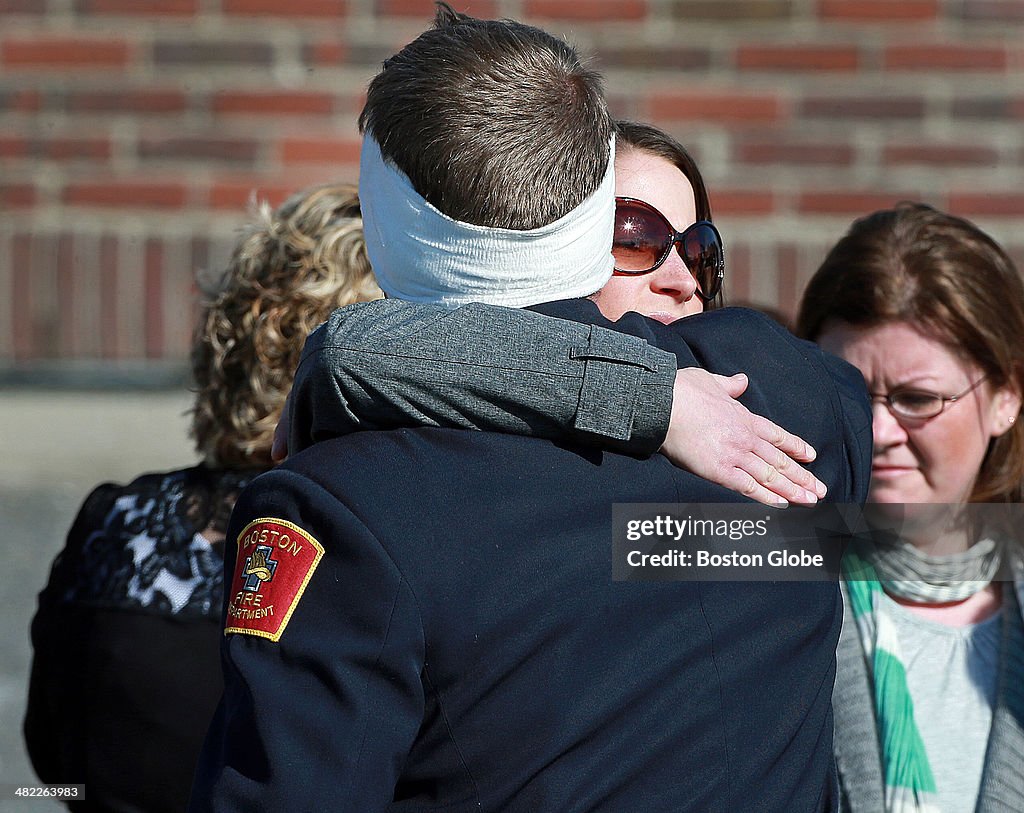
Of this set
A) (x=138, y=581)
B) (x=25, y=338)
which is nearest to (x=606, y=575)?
(x=138, y=581)

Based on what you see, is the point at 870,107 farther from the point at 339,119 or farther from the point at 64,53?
the point at 64,53

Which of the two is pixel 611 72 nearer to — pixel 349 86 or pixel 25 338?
pixel 349 86

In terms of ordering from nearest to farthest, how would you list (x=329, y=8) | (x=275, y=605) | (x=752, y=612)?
(x=275, y=605), (x=752, y=612), (x=329, y=8)

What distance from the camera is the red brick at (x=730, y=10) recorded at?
365 centimetres

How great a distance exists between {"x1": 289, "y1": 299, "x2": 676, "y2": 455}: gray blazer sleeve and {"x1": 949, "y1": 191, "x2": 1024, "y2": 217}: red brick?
261 centimetres

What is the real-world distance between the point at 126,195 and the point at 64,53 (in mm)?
460

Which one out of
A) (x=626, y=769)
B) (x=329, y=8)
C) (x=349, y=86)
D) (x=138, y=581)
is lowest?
(x=138, y=581)

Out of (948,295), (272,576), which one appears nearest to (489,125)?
(272,576)

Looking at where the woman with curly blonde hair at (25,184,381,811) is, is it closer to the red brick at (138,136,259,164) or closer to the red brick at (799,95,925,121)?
the red brick at (138,136,259,164)

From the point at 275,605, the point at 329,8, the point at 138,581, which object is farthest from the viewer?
the point at 329,8

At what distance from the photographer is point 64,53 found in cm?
370

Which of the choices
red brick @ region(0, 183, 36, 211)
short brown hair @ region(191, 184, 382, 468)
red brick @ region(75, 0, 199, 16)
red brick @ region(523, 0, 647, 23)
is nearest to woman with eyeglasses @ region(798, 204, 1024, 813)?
short brown hair @ region(191, 184, 382, 468)

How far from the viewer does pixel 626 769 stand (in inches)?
51.7

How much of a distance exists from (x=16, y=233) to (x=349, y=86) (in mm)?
1114
